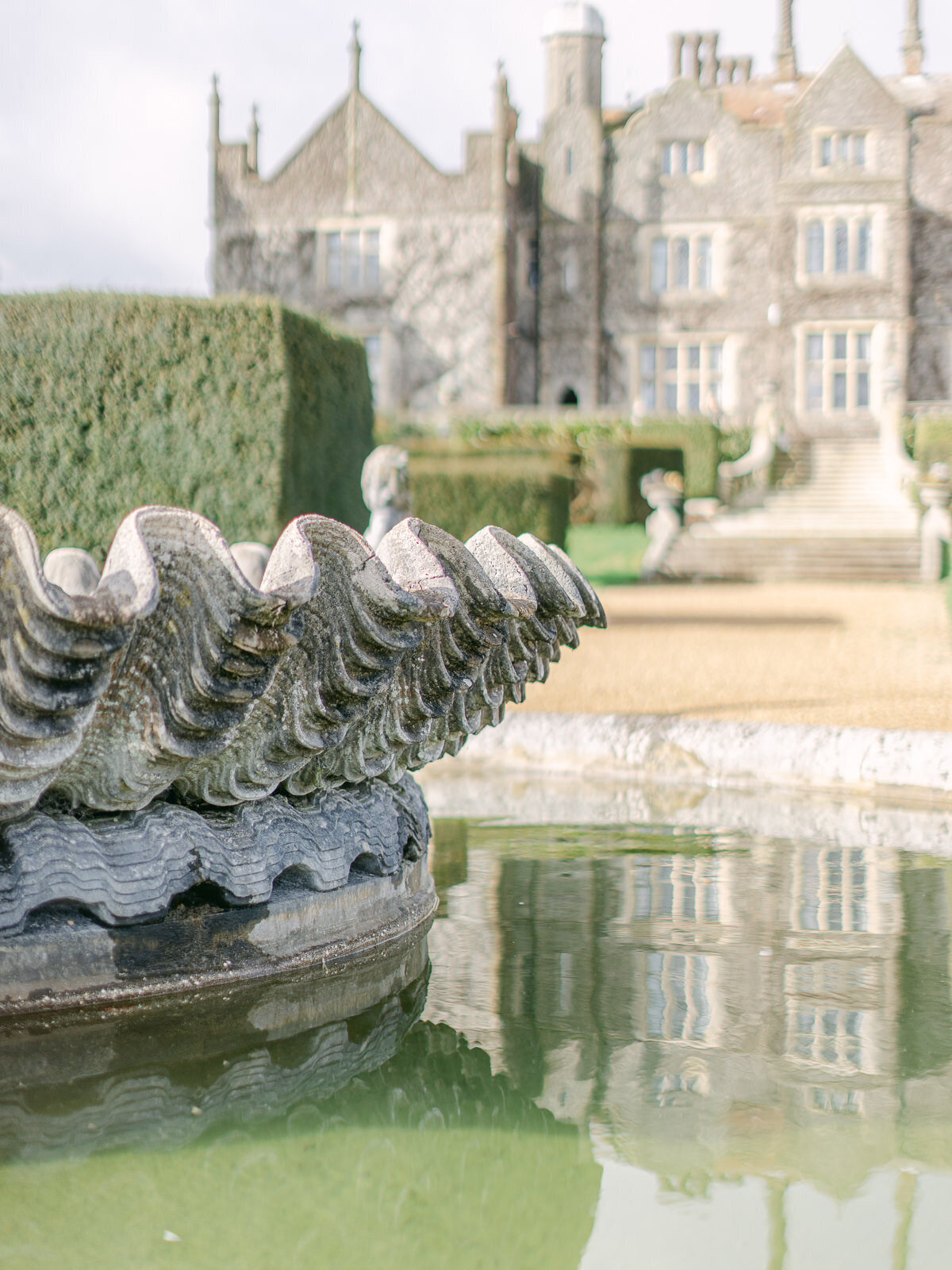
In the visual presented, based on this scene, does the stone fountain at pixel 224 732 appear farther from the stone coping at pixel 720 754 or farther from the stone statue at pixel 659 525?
the stone statue at pixel 659 525

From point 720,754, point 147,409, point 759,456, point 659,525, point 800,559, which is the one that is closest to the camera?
point 720,754

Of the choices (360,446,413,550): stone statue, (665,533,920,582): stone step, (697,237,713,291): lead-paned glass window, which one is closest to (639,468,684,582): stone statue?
(665,533,920,582): stone step

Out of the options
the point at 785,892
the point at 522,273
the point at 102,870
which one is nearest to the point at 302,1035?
the point at 102,870

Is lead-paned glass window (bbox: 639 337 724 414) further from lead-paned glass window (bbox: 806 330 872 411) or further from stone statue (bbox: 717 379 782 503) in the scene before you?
stone statue (bbox: 717 379 782 503)

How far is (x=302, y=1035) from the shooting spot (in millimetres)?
2350

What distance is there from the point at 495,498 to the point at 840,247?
19.5 metres

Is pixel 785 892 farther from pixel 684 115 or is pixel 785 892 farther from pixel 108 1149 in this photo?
pixel 684 115

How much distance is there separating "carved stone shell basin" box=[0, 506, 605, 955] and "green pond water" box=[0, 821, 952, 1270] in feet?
0.89

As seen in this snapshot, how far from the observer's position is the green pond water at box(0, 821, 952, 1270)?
5.46 ft

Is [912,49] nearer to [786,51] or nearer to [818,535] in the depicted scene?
[786,51]

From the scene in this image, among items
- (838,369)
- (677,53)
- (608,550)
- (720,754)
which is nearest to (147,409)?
(720,754)

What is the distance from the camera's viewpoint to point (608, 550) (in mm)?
21344

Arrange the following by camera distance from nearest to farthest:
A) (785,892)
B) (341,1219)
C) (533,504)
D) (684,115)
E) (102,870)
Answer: (341,1219) < (102,870) < (785,892) < (533,504) < (684,115)

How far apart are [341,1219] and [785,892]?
192 centimetres
